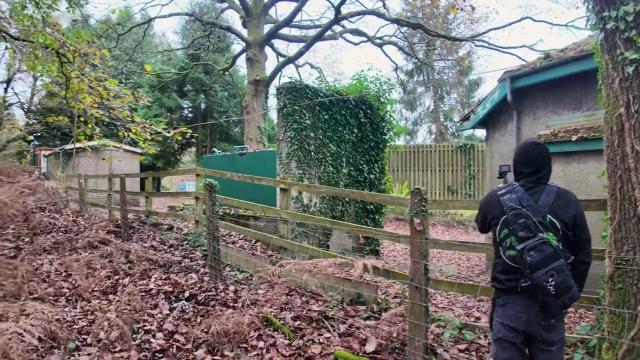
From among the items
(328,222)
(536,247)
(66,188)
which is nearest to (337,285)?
(328,222)

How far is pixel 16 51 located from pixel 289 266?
19.1 ft

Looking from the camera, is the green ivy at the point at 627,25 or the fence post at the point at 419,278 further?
the fence post at the point at 419,278

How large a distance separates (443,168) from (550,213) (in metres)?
14.6

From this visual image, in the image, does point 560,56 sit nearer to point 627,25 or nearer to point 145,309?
point 627,25

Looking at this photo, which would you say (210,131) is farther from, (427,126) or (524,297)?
(524,297)

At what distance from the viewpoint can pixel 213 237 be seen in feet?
19.0

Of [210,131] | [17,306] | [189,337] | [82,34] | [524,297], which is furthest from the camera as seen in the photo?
[210,131]

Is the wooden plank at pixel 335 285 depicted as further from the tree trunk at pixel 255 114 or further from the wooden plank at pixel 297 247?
the tree trunk at pixel 255 114

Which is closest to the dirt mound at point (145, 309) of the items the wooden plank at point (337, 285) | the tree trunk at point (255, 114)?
the wooden plank at point (337, 285)

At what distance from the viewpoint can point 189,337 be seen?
4.32 metres

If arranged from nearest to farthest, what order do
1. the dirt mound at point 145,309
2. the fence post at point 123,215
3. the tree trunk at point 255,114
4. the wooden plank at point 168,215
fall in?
1. the dirt mound at point 145,309
2. the wooden plank at point 168,215
3. the fence post at point 123,215
4. the tree trunk at point 255,114

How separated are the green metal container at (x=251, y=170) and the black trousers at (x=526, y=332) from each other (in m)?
7.21

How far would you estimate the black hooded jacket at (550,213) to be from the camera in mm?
A: 2502

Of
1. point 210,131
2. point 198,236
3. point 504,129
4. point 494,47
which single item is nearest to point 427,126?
point 210,131
